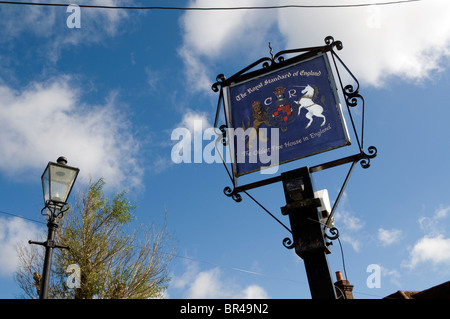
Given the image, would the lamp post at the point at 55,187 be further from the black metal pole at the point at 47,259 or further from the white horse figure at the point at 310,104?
the white horse figure at the point at 310,104

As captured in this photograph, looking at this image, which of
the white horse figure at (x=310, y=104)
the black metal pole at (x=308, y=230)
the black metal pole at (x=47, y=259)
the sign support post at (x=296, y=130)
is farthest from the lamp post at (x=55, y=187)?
the white horse figure at (x=310, y=104)

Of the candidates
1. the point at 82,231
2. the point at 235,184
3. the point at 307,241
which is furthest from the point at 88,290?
the point at 307,241

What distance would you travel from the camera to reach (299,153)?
15.3 ft

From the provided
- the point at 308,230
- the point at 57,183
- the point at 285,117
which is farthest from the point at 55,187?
the point at 308,230

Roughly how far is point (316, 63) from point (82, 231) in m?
12.9

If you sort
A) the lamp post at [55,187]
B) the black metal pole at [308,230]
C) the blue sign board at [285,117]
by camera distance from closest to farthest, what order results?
the black metal pole at [308,230] < the blue sign board at [285,117] < the lamp post at [55,187]

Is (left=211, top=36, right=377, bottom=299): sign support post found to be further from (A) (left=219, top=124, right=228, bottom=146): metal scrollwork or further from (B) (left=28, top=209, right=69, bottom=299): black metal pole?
(B) (left=28, top=209, right=69, bottom=299): black metal pole

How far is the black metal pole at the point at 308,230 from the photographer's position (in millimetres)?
3830

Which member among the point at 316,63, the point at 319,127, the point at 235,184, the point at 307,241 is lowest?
the point at 307,241

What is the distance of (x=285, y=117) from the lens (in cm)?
492

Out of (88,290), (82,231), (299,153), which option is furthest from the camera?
(82,231)
